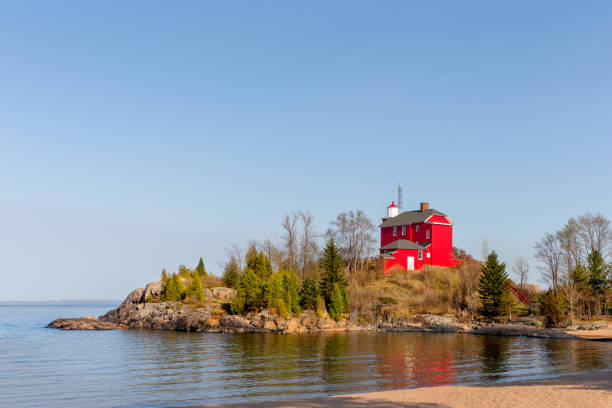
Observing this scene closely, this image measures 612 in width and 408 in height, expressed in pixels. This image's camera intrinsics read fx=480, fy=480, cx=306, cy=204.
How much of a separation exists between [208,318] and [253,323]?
7015 millimetres

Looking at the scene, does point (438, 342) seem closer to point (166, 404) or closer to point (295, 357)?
point (295, 357)

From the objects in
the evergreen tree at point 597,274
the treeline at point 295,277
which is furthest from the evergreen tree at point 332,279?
the evergreen tree at point 597,274

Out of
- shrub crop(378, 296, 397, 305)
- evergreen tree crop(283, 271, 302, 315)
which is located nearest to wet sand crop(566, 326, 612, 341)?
shrub crop(378, 296, 397, 305)

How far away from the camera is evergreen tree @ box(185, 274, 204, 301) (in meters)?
69.7

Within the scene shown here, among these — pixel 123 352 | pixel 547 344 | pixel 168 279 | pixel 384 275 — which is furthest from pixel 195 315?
pixel 547 344

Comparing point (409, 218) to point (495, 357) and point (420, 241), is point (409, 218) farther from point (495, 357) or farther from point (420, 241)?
point (495, 357)

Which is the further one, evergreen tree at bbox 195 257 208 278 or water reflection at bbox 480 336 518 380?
evergreen tree at bbox 195 257 208 278

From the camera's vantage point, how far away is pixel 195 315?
64250mm

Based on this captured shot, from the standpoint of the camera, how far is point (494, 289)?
64.1m

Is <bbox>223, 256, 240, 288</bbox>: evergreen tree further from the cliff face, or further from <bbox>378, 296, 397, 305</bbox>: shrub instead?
<bbox>378, 296, 397, 305</bbox>: shrub

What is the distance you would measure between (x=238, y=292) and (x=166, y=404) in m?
43.7

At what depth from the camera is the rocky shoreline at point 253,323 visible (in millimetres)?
59469

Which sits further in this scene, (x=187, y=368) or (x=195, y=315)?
(x=195, y=315)

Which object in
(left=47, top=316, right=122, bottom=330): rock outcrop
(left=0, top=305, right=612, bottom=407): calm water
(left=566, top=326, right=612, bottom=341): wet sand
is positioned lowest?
(left=47, top=316, right=122, bottom=330): rock outcrop
